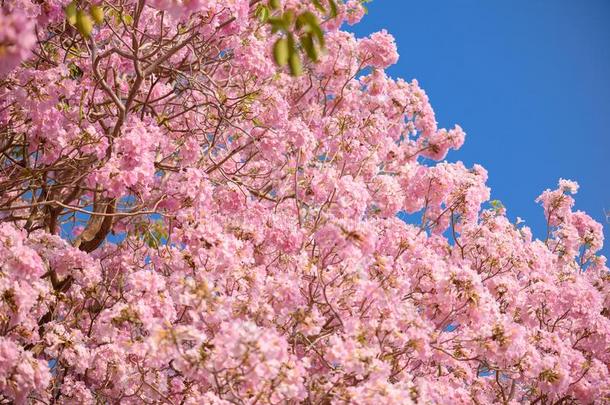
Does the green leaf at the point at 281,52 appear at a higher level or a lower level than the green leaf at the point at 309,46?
lower

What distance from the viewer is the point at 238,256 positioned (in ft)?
16.6

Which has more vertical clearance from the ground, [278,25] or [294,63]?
[278,25]

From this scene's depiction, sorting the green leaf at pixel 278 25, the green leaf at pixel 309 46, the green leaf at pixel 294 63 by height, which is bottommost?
the green leaf at pixel 294 63

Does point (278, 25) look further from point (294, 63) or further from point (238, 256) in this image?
point (238, 256)

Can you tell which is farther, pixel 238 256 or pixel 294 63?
pixel 238 256

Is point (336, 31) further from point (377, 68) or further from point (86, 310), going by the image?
point (86, 310)

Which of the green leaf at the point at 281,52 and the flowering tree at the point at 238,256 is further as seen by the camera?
the flowering tree at the point at 238,256

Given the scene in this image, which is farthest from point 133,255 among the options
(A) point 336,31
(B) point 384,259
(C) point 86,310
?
(A) point 336,31

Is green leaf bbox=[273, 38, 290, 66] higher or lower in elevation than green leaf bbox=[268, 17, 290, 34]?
lower

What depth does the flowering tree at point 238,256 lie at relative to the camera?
4.09 m

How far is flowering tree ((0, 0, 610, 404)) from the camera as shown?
4.09m

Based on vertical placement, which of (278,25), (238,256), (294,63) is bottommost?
(294,63)

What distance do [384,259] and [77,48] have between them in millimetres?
3993

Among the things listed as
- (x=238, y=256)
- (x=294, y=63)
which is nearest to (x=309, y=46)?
(x=294, y=63)
